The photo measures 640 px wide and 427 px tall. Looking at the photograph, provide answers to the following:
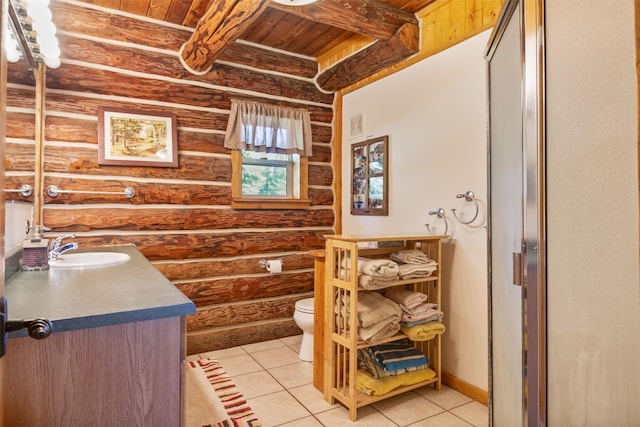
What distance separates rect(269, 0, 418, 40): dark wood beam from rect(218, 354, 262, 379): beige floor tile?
253 centimetres

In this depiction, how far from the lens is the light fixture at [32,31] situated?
5.16 feet

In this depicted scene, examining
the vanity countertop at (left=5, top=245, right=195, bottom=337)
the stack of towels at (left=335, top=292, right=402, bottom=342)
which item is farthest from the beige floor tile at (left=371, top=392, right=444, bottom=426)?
the vanity countertop at (left=5, top=245, right=195, bottom=337)

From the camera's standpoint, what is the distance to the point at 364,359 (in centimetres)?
241

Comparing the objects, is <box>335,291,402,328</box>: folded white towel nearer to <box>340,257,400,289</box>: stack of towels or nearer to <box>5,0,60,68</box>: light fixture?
<box>340,257,400,289</box>: stack of towels

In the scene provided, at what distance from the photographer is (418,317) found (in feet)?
7.68

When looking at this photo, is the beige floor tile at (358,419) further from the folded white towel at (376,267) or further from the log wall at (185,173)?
the log wall at (185,173)

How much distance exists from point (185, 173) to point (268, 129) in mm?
842

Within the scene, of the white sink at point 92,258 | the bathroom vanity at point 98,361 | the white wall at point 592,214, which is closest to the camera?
the white wall at point 592,214

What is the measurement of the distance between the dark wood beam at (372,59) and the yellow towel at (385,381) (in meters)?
2.28

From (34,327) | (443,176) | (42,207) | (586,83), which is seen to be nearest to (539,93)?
(586,83)

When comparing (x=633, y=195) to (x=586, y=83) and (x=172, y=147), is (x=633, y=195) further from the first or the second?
(x=172, y=147)

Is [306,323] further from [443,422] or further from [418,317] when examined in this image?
[443,422]

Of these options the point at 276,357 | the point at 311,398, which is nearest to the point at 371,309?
the point at 311,398

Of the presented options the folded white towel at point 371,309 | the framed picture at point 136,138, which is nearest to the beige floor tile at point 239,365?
the folded white towel at point 371,309
